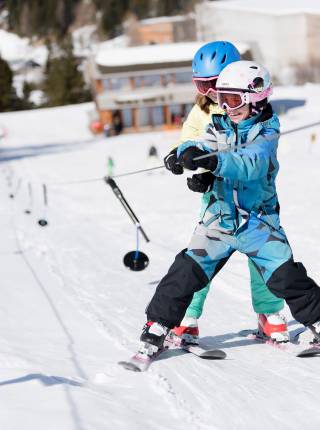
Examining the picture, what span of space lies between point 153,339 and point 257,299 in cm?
104

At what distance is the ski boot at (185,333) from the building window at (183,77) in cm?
4920

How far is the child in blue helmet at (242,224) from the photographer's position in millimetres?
4789

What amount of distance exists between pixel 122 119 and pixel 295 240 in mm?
43103

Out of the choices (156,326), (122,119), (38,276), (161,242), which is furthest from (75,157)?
(156,326)

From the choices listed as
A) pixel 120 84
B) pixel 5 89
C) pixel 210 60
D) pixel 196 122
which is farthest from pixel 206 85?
pixel 5 89

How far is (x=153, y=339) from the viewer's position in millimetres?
4973

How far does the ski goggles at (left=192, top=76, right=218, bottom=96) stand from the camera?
18.6ft

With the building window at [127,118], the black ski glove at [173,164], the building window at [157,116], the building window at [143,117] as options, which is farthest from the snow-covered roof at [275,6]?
the black ski glove at [173,164]

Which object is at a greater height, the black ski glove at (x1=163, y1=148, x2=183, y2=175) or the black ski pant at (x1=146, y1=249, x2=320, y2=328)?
the black ski glove at (x1=163, y1=148, x2=183, y2=175)

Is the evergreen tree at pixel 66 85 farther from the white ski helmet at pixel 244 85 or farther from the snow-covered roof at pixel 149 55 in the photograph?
the white ski helmet at pixel 244 85

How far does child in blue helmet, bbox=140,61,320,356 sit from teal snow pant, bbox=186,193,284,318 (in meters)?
0.47

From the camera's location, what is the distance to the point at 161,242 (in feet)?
41.1

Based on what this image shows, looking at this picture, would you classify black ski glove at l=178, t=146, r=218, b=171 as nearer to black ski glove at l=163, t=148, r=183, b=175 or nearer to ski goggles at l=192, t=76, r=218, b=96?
black ski glove at l=163, t=148, r=183, b=175

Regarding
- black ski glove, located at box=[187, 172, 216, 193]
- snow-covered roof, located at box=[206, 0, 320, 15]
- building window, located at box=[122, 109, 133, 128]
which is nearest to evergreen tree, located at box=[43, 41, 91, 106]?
snow-covered roof, located at box=[206, 0, 320, 15]
